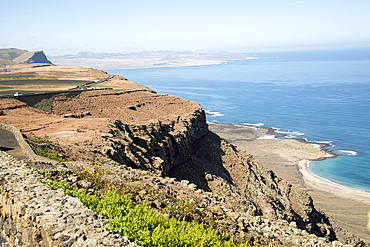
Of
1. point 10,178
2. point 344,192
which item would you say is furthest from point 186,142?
point 344,192

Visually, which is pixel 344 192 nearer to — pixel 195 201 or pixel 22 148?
pixel 195 201

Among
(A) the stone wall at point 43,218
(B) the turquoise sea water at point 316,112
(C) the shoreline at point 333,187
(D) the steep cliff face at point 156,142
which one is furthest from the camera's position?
(B) the turquoise sea water at point 316,112

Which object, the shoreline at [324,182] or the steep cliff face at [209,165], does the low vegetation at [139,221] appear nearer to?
the steep cliff face at [209,165]

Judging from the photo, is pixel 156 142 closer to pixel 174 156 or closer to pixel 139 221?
pixel 174 156

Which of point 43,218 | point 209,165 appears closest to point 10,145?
point 43,218

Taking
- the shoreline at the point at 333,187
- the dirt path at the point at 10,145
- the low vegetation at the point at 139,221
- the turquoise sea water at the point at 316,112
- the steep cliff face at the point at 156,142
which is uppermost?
the dirt path at the point at 10,145

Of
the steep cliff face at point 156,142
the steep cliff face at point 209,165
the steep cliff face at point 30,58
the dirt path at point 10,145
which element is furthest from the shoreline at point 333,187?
the steep cliff face at point 30,58

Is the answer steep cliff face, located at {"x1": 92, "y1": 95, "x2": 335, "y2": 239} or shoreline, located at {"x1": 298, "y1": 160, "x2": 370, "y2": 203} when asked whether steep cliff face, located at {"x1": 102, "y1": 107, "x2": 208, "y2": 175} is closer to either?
steep cliff face, located at {"x1": 92, "y1": 95, "x2": 335, "y2": 239}

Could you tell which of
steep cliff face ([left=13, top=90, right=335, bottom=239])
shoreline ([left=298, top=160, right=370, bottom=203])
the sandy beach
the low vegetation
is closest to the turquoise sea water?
shoreline ([left=298, top=160, right=370, bottom=203])
